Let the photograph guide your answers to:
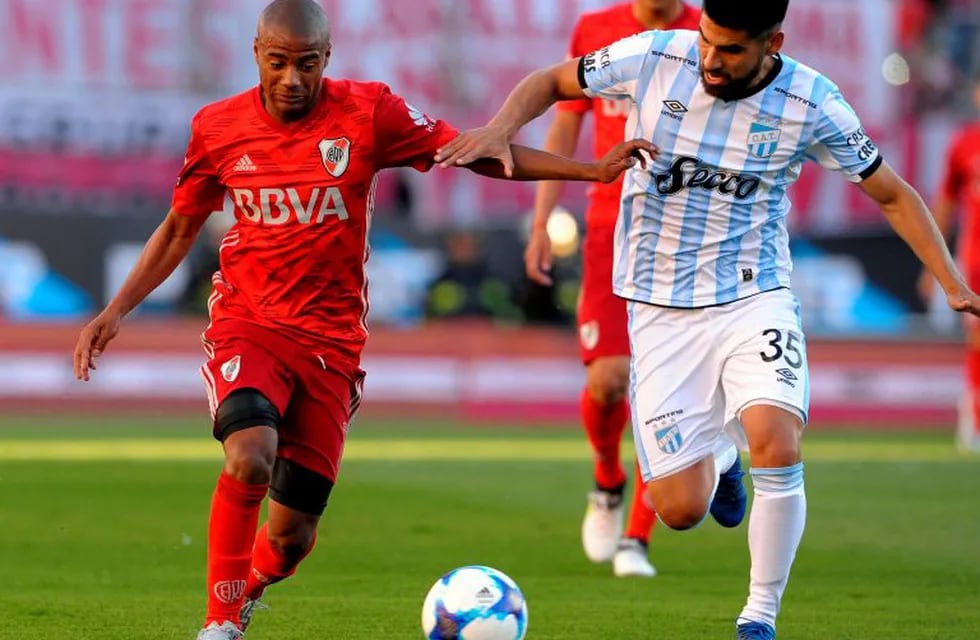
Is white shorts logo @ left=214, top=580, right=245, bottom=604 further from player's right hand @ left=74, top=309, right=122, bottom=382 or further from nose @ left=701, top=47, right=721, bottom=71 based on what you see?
nose @ left=701, top=47, right=721, bottom=71

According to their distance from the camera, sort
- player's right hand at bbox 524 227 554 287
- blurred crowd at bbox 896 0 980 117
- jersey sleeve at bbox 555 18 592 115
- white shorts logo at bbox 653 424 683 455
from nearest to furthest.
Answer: white shorts logo at bbox 653 424 683 455
player's right hand at bbox 524 227 554 287
jersey sleeve at bbox 555 18 592 115
blurred crowd at bbox 896 0 980 117

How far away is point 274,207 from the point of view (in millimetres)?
6379

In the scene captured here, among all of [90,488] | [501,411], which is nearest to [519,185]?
[501,411]

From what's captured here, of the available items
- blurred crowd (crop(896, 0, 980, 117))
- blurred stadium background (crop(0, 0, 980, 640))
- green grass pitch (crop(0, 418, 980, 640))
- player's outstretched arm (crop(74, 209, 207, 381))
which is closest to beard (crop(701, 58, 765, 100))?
player's outstretched arm (crop(74, 209, 207, 381))

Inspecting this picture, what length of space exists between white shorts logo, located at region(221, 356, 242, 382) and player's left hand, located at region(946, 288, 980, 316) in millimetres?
2501

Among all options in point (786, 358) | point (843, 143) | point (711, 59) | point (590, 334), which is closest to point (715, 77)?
point (711, 59)

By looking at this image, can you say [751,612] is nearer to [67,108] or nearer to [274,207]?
[274,207]

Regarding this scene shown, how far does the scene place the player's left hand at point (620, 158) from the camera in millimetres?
6039

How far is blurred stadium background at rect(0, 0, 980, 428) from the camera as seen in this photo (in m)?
18.5

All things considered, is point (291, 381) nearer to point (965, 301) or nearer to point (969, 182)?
point (965, 301)

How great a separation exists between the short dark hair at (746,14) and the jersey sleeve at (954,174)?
918 cm

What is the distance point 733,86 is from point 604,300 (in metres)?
2.39

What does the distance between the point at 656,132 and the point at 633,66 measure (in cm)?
25

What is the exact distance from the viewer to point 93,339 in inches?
252
